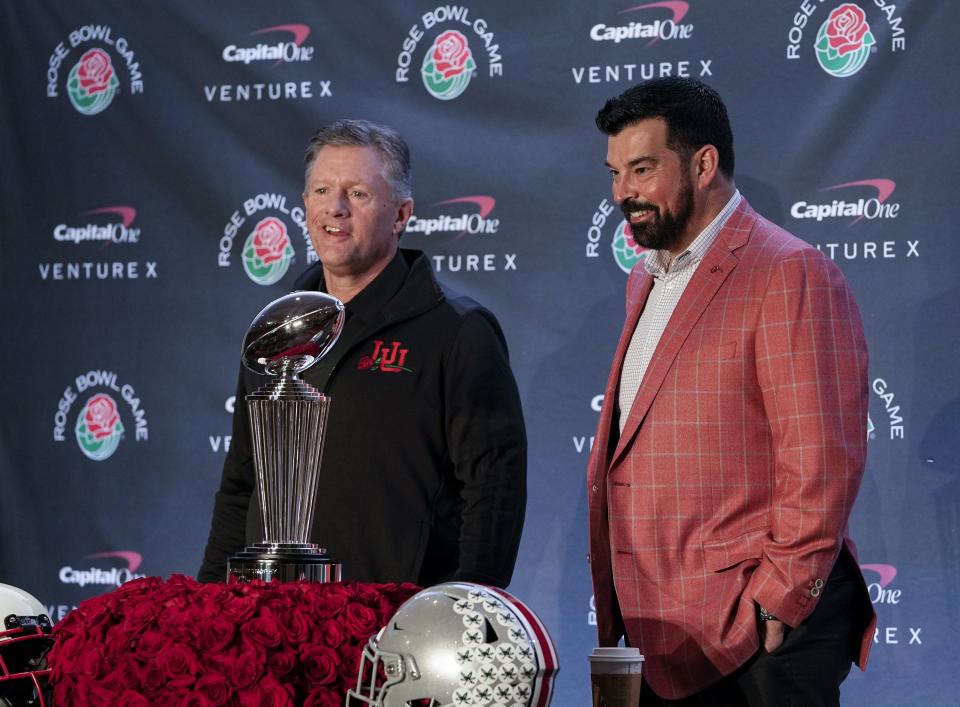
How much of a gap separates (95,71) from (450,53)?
4.08 ft

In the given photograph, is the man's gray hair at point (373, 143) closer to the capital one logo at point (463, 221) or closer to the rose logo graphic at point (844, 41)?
the capital one logo at point (463, 221)

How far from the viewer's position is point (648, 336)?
8.24ft

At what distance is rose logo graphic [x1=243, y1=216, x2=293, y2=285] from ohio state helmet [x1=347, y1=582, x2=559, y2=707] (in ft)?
8.56

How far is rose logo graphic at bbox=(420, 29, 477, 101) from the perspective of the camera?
3.96m

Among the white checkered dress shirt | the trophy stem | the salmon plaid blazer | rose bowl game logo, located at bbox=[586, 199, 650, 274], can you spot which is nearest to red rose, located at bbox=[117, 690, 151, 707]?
the trophy stem

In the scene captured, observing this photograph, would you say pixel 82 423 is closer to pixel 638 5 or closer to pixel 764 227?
pixel 638 5

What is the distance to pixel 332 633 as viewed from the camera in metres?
1.68

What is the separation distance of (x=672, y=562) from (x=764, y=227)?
0.66 m

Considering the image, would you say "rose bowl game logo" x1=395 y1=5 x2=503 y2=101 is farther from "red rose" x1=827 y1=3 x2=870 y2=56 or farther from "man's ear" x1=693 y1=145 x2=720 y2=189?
"man's ear" x1=693 y1=145 x2=720 y2=189

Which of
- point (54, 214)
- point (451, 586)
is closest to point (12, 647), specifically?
point (451, 586)

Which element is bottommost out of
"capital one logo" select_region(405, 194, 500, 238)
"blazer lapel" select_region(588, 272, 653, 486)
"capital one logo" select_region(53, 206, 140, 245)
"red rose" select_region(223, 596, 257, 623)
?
"red rose" select_region(223, 596, 257, 623)

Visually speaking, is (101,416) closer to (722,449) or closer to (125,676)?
(722,449)

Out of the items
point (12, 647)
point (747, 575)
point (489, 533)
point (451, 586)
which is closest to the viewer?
point (451, 586)

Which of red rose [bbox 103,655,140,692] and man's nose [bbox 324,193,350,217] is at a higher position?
man's nose [bbox 324,193,350,217]
